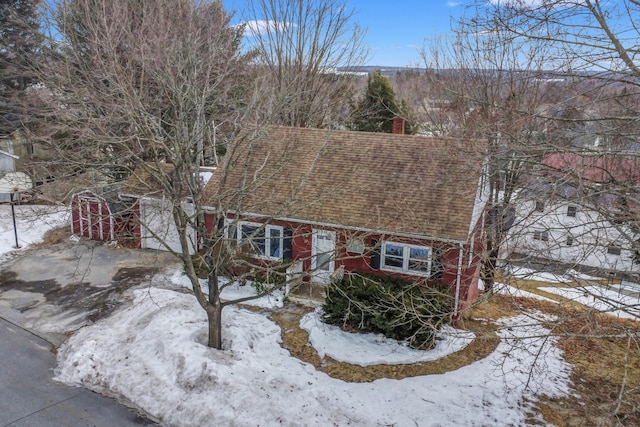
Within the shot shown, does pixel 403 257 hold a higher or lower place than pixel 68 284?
higher

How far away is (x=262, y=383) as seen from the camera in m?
9.19

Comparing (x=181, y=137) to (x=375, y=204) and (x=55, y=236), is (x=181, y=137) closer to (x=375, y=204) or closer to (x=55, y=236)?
(x=375, y=204)

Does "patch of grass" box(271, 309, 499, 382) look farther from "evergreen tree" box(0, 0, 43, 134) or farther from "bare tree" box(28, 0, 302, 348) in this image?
"evergreen tree" box(0, 0, 43, 134)

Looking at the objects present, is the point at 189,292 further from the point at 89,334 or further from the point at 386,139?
the point at 386,139

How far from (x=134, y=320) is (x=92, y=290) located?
10.8 ft

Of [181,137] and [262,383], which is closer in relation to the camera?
[262,383]

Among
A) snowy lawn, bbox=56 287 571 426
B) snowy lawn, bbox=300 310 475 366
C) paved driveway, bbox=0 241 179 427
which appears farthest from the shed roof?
paved driveway, bbox=0 241 179 427

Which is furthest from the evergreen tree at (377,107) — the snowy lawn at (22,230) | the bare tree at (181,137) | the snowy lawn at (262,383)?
the snowy lawn at (262,383)

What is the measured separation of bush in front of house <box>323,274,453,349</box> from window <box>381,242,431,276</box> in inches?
24.4

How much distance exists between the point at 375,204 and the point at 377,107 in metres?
15.3

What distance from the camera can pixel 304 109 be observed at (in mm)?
24875

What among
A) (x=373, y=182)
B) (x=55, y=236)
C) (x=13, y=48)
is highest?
(x=13, y=48)

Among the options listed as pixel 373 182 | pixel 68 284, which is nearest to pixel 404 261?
pixel 373 182

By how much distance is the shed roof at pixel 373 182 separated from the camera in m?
11.8
